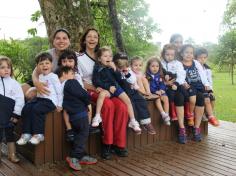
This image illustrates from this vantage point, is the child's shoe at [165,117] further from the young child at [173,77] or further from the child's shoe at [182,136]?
the child's shoe at [182,136]

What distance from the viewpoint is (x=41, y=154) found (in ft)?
12.6

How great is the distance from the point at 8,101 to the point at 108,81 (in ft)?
3.83

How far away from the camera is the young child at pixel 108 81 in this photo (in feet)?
13.8

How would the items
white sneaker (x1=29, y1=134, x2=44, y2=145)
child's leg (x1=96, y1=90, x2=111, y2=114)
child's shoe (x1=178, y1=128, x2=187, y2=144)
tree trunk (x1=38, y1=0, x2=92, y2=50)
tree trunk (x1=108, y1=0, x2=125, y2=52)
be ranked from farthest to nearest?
tree trunk (x1=108, y1=0, x2=125, y2=52) → tree trunk (x1=38, y1=0, x2=92, y2=50) → child's shoe (x1=178, y1=128, x2=187, y2=144) → child's leg (x1=96, y1=90, x2=111, y2=114) → white sneaker (x1=29, y1=134, x2=44, y2=145)

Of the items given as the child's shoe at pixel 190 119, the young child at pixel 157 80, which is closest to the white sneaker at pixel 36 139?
the young child at pixel 157 80

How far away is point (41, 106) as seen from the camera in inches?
146

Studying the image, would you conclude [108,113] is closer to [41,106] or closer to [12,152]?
[41,106]


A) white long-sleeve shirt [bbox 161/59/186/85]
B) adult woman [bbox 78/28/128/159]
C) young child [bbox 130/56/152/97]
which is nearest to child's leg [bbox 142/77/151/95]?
young child [bbox 130/56/152/97]

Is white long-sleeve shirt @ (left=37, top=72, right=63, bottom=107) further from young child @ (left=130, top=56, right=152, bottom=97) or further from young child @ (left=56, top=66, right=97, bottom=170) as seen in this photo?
young child @ (left=130, top=56, right=152, bottom=97)

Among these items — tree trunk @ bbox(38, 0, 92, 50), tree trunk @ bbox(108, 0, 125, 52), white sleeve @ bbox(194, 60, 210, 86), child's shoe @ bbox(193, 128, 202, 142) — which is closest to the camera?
child's shoe @ bbox(193, 128, 202, 142)

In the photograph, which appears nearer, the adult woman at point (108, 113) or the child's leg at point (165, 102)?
the adult woman at point (108, 113)

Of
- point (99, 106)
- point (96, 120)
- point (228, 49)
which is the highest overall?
point (228, 49)

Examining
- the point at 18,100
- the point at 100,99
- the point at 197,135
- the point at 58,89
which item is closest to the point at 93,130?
the point at 100,99

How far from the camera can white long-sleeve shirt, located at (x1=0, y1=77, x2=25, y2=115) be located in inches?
147
